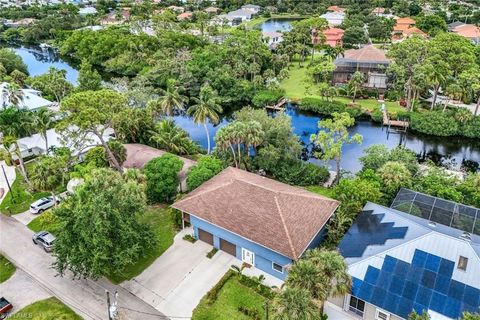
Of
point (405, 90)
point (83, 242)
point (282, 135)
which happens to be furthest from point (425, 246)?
point (405, 90)

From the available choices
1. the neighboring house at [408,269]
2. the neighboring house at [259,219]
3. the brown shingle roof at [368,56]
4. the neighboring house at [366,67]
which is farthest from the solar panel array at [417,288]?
the brown shingle roof at [368,56]

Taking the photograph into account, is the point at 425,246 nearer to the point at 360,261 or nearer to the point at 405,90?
the point at 360,261

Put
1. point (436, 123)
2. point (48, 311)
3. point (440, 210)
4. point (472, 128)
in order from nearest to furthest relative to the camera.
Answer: point (48, 311), point (440, 210), point (472, 128), point (436, 123)

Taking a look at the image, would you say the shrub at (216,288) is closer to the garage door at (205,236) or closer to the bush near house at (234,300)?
the bush near house at (234,300)

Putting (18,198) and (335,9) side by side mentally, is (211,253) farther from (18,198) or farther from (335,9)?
(335,9)

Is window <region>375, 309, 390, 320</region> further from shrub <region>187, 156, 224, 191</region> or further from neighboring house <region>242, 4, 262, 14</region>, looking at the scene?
neighboring house <region>242, 4, 262, 14</region>

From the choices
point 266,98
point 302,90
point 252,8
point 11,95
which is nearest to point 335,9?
point 252,8

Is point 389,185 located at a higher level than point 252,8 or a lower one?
lower
